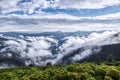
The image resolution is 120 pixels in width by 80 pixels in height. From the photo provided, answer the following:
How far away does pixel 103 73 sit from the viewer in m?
66.0

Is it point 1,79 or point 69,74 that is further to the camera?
point 1,79

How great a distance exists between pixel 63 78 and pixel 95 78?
23.2 feet

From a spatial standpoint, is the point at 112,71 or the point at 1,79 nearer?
the point at 112,71

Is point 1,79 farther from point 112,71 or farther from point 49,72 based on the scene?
point 112,71

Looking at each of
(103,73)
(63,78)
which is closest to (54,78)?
(63,78)

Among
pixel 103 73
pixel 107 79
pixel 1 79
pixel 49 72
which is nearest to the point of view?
pixel 107 79

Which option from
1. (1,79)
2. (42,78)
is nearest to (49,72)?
(42,78)

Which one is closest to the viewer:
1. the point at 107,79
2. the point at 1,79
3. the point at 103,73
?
the point at 107,79

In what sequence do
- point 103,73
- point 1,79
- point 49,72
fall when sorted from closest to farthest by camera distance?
point 103,73 < point 49,72 < point 1,79

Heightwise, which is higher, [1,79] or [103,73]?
[103,73]

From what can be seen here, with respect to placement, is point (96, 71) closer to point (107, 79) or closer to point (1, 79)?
point (107, 79)

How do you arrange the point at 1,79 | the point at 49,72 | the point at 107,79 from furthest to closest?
the point at 1,79 → the point at 49,72 → the point at 107,79

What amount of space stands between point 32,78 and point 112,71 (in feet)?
59.7

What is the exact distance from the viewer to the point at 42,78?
6700 cm
